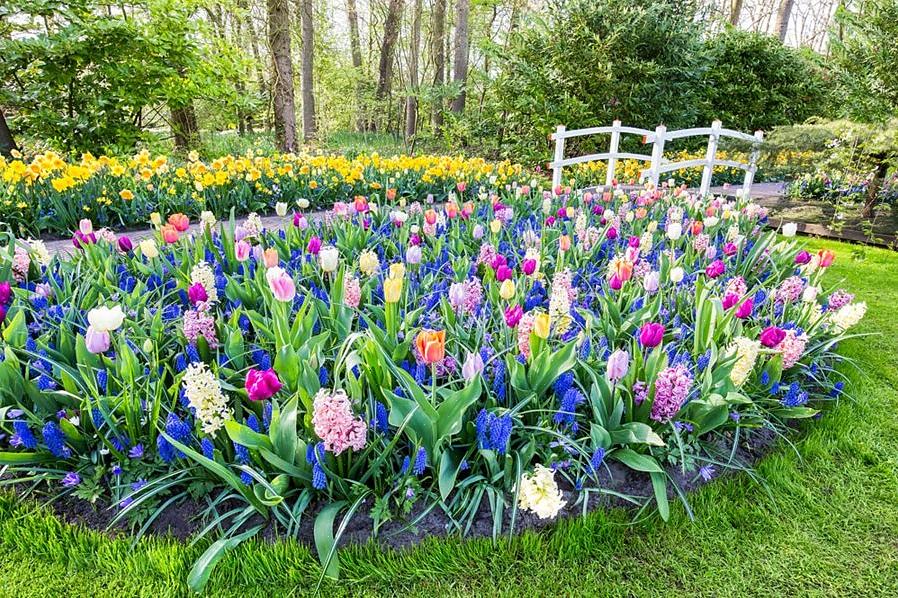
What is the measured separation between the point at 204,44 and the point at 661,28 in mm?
7543

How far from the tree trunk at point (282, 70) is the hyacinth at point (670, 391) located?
326 inches

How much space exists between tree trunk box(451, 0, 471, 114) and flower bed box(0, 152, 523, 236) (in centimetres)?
639

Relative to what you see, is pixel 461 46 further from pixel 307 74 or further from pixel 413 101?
pixel 307 74

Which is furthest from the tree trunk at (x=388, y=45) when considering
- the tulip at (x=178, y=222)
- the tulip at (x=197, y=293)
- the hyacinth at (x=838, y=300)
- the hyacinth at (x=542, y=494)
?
the hyacinth at (x=542, y=494)

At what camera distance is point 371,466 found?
1.51m

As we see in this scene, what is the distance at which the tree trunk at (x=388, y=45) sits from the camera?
44.1 feet

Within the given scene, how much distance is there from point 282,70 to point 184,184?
4.54 metres

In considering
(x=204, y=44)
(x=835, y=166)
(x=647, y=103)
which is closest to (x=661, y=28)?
(x=647, y=103)

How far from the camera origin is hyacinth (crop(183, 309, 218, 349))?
6.18 feet

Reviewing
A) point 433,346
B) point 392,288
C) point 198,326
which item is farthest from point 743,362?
point 198,326

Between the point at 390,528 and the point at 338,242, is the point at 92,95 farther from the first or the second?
the point at 390,528

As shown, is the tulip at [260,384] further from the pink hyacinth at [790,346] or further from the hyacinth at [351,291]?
the pink hyacinth at [790,346]

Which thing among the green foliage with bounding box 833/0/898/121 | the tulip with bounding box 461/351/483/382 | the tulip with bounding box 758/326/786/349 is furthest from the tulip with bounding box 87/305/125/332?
the green foliage with bounding box 833/0/898/121

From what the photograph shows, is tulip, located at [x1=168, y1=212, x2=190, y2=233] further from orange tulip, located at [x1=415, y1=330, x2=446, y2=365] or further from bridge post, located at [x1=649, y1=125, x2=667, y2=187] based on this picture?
bridge post, located at [x1=649, y1=125, x2=667, y2=187]
